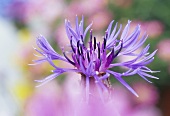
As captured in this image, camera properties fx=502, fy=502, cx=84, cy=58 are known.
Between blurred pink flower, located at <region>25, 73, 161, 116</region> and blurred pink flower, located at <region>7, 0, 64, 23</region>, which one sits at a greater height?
blurred pink flower, located at <region>25, 73, 161, 116</region>

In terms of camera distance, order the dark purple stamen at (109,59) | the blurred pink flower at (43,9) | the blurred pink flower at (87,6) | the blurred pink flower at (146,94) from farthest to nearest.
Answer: the blurred pink flower at (43,9)
the blurred pink flower at (87,6)
the blurred pink flower at (146,94)
the dark purple stamen at (109,59)

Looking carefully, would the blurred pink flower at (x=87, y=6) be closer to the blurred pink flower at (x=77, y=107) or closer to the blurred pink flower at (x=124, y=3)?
the blurred pink flower at (x=124, y=3)

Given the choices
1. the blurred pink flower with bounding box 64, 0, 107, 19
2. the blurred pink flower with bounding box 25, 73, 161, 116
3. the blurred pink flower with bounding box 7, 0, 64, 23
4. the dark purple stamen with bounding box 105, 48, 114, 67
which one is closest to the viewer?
the blurred pink flower with bounding box 25, 73, 161, 116

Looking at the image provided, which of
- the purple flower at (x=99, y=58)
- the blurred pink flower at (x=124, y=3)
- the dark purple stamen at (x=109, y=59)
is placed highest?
the purple flower at (x=99, y=58)

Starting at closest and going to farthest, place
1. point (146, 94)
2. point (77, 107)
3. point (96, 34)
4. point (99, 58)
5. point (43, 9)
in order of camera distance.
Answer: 1. point (77, 107)
2. point (99, 58)
3. point (146, 94)
4. point (96, 34)
5. point (43, 9)

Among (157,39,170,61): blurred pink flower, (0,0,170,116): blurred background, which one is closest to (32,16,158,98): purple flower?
(0,0,170,116): blurred background

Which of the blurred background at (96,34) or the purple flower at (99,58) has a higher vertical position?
the purple flower at (99,58)

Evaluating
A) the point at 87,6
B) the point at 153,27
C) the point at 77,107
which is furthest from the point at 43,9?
the point at 77,107

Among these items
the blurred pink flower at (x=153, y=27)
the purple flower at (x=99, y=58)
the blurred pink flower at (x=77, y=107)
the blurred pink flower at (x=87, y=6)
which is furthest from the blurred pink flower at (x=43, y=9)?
the blurred pink flower at (x=77, y=107)

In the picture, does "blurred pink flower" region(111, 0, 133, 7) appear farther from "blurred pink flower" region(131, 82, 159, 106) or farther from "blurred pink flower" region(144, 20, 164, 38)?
"blurred pink flower" region(131, 82, 159, 106)

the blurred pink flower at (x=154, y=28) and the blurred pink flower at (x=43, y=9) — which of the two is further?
the blurred pink flower at (x=43, y=9)

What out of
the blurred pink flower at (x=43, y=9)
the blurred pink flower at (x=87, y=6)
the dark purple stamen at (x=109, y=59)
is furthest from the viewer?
the blurred pink flower at (x=43, y=9)

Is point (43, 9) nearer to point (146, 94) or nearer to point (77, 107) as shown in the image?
point (146, 94)

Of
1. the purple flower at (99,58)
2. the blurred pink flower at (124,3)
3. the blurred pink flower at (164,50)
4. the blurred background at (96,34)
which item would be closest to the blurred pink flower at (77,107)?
the purple flower at (99,58)
